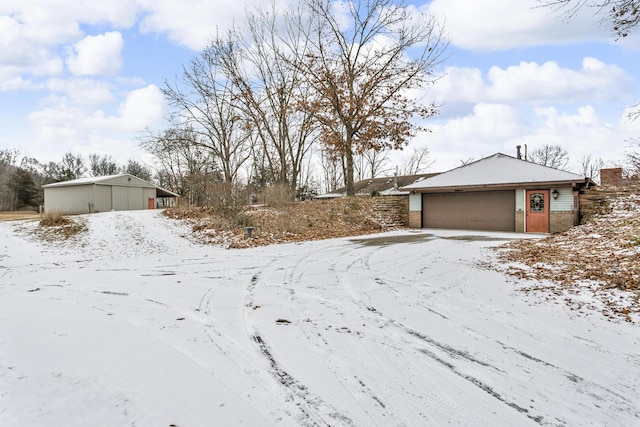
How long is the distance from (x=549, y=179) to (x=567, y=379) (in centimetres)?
1471

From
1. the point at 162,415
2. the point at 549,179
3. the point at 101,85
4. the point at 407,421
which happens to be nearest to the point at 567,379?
the point at 407,421

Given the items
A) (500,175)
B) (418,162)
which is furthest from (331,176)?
(500,175)

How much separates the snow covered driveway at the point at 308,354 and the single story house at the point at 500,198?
10.8 metres

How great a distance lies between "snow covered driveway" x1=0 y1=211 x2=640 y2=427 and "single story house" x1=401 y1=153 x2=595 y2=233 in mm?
10768

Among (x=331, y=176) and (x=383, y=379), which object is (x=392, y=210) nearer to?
(x=383, y=379)

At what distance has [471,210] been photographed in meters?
17.0

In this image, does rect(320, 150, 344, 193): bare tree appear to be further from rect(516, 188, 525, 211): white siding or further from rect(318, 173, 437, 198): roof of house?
rect(516, 188, 525, 211): white siding

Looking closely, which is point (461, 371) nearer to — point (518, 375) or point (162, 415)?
point (518, 375)

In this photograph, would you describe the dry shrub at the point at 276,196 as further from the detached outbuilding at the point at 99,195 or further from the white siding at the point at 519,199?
the detached outbuilding at the point at 99,195

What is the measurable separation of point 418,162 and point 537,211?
1295 inches

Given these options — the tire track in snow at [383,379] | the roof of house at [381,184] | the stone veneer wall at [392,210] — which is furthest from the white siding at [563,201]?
the roof of house at [381,184]

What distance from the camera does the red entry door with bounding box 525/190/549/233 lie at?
1496 centimetres

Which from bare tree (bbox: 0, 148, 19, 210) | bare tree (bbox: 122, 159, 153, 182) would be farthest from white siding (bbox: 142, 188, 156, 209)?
bare tree (bbox: 0, 148, 19, 210)

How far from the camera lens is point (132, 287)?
607 centimetres
